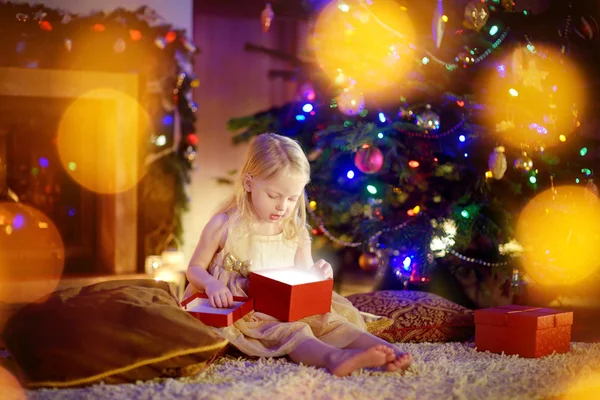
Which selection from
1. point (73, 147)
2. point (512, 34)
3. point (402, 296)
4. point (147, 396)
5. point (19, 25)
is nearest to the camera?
point (147, 396)

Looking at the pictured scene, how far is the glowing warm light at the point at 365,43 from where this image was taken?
3338mm

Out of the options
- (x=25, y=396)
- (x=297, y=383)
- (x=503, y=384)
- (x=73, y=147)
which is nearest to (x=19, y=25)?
(x=73, y=147)

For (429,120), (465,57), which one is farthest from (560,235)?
(465,57)

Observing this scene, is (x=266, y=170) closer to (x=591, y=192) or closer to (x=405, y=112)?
(x=405, y=112)

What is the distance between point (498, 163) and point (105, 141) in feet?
8.05

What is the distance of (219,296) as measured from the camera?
223 centimetres

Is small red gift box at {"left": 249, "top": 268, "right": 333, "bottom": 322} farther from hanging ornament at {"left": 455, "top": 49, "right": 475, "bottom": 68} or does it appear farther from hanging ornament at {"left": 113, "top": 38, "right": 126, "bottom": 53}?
hanging ornament at {"left": 113, "top": 38, "right": 126, "bottom": 53}

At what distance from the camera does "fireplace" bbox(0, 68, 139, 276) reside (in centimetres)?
389

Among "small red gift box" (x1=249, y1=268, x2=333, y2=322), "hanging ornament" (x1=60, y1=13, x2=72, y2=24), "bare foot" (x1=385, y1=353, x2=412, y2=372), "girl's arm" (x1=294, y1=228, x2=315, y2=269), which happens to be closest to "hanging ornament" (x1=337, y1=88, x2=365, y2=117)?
"girl's arm" (x1=294, y1=228, x2=315, y2=269)

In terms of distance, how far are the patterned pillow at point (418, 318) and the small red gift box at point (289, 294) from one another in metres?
0.44

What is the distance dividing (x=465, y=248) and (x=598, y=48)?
147 centimetres

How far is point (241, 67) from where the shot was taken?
5.08m

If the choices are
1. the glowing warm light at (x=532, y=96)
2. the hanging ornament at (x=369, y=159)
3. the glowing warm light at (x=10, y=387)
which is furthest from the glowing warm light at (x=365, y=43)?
the glowing warm light at (x=10, y=387)

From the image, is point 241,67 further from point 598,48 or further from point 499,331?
point 499,331
